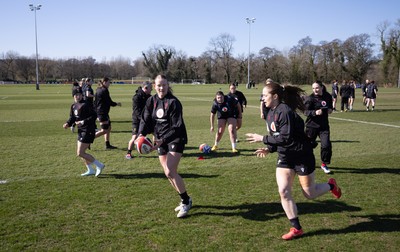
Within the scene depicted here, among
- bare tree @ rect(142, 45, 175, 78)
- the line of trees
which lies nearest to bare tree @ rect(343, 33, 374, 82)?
the line of trees

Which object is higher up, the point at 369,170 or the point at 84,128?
the point at 84,128

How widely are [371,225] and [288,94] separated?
241cm

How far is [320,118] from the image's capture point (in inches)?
310

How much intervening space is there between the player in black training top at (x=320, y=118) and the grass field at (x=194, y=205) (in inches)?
22.9

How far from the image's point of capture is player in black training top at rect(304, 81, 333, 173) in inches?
306

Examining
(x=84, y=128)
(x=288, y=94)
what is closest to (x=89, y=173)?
(x=84, y=128)

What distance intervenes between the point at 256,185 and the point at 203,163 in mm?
2268

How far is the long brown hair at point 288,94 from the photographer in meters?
4.68

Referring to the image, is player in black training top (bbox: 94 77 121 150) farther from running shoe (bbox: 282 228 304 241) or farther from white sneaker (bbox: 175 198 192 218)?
running shoe (bbox: 282 228 304 241)

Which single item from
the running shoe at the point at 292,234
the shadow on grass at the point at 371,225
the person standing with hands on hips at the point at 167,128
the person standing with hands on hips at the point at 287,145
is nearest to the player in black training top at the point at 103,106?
the person standing with hands on hips at the point at 167,128

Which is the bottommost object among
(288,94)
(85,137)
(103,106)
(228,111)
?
(85,137)

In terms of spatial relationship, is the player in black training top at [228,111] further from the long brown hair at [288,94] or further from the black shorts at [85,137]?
the long brown hair at [288,94]

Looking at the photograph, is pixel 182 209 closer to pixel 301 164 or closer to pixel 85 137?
pixel 301 164

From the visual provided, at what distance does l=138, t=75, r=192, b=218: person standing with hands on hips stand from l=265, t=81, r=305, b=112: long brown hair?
1.54 m
